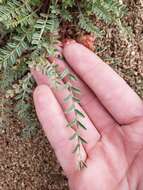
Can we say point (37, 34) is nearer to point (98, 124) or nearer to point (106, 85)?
point (106, 85)

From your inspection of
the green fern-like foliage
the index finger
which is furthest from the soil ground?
the index finger

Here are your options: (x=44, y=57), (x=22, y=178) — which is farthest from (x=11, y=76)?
(x=22, y=178)

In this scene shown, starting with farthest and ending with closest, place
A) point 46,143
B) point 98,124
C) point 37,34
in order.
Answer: point 46,143 < point 98,124 < point 37,34

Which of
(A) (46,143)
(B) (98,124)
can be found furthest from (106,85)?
(A) (46,143)

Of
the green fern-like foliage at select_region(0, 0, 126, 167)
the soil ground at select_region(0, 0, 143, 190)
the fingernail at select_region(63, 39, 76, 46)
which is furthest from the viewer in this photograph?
the soil ground at select_region(0, 0, 143, 190)

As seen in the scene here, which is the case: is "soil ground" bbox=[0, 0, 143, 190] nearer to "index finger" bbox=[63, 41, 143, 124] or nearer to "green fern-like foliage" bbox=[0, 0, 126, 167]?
"green fern-like foliage" bbox=[0, 0, 126, 167]

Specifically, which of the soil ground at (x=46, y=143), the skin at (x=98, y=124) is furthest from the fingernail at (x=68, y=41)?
the soil ground at (x=46, y=143)

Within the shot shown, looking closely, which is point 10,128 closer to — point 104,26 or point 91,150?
point 91,150
